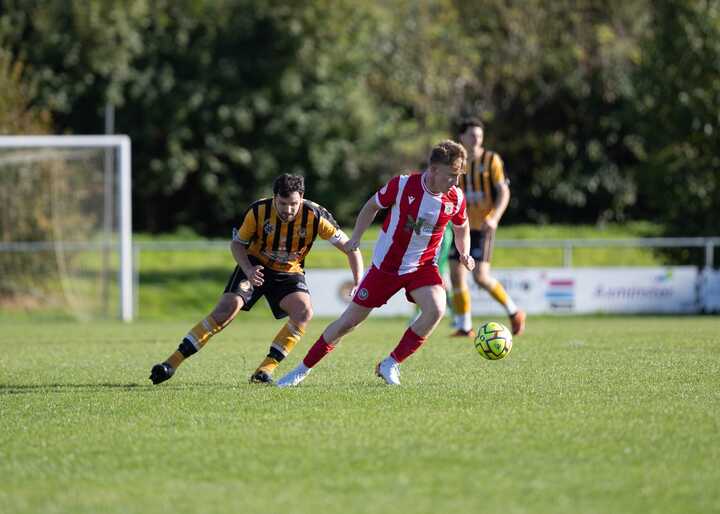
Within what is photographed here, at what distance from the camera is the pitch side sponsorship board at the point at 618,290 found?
19.3 metres

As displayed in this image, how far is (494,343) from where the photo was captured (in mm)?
8586

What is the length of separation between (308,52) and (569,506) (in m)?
25.4

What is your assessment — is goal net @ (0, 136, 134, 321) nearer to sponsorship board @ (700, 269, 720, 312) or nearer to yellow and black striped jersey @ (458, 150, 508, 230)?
yellow and black striped jersey @ (458, 150, 508, 230)

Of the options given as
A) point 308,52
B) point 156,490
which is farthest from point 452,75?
point 156,490

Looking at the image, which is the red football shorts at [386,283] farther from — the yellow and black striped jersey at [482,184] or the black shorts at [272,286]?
the yellow and black striped jersey at [482,184]

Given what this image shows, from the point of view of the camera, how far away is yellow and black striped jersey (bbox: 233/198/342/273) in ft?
26.9

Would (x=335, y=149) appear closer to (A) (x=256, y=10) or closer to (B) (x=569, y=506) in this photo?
(A) (x=256, y=10)

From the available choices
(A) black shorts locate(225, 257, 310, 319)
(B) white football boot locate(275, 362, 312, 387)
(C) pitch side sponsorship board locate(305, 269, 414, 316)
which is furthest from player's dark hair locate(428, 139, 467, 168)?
(C) pitch side sponsorship board locate(305, 269, 414, 316)

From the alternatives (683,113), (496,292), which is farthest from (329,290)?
(683,113)

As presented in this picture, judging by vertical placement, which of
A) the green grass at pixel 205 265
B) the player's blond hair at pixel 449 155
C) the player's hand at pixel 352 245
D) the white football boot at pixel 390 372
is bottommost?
the green grass at pixel 205 265

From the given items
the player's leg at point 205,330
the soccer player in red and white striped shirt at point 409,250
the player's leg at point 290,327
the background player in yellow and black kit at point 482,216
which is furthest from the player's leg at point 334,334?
the background player in yellow and black kit at point 482,216

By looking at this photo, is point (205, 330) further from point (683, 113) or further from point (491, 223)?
point (683, 113)

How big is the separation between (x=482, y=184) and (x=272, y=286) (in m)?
4.38

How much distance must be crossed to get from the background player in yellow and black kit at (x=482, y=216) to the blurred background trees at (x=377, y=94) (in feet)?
34.9
